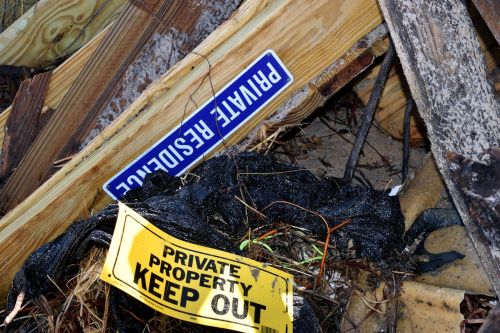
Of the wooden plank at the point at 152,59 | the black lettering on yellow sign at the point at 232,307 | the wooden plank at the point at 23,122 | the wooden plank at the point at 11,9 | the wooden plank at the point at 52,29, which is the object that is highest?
the wooden plank at the point at 11,9

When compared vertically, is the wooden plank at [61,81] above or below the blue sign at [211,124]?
above

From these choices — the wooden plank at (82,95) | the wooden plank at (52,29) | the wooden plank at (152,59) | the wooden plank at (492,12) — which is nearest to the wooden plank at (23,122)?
the wooden plank at (82,95)

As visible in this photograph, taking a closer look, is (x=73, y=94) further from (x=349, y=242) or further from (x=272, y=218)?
(x=349, y=242)

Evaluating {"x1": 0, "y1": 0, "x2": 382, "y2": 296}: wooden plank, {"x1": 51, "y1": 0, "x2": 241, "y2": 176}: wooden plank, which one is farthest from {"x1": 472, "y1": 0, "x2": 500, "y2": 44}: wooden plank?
{"x1": 51, "y1": 0, "x2": 241, "y2": 176}: wooden plank

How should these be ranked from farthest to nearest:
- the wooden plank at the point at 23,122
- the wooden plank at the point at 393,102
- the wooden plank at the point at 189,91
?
the wooden plank at the point at 393,102 < the wooden plank at the point at 23,122 < the wooden plank at the point at 189,91

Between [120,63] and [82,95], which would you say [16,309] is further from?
[120,63]

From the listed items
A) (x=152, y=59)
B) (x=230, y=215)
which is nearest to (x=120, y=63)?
(x=152, y=59)

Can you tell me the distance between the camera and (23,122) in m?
3.72

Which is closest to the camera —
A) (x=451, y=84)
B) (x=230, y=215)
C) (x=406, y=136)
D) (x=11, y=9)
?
(x=451, y=84)

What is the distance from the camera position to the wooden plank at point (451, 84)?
260cm

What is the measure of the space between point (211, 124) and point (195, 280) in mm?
742

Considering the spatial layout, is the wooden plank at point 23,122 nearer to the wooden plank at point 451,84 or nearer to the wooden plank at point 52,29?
the wooden plank at point 52,29

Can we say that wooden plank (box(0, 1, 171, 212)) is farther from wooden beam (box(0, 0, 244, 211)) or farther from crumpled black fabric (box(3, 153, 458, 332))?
crumpled black fabric (box(3, 153, 458, 332))

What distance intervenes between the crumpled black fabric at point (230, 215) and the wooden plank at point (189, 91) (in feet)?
0.60
